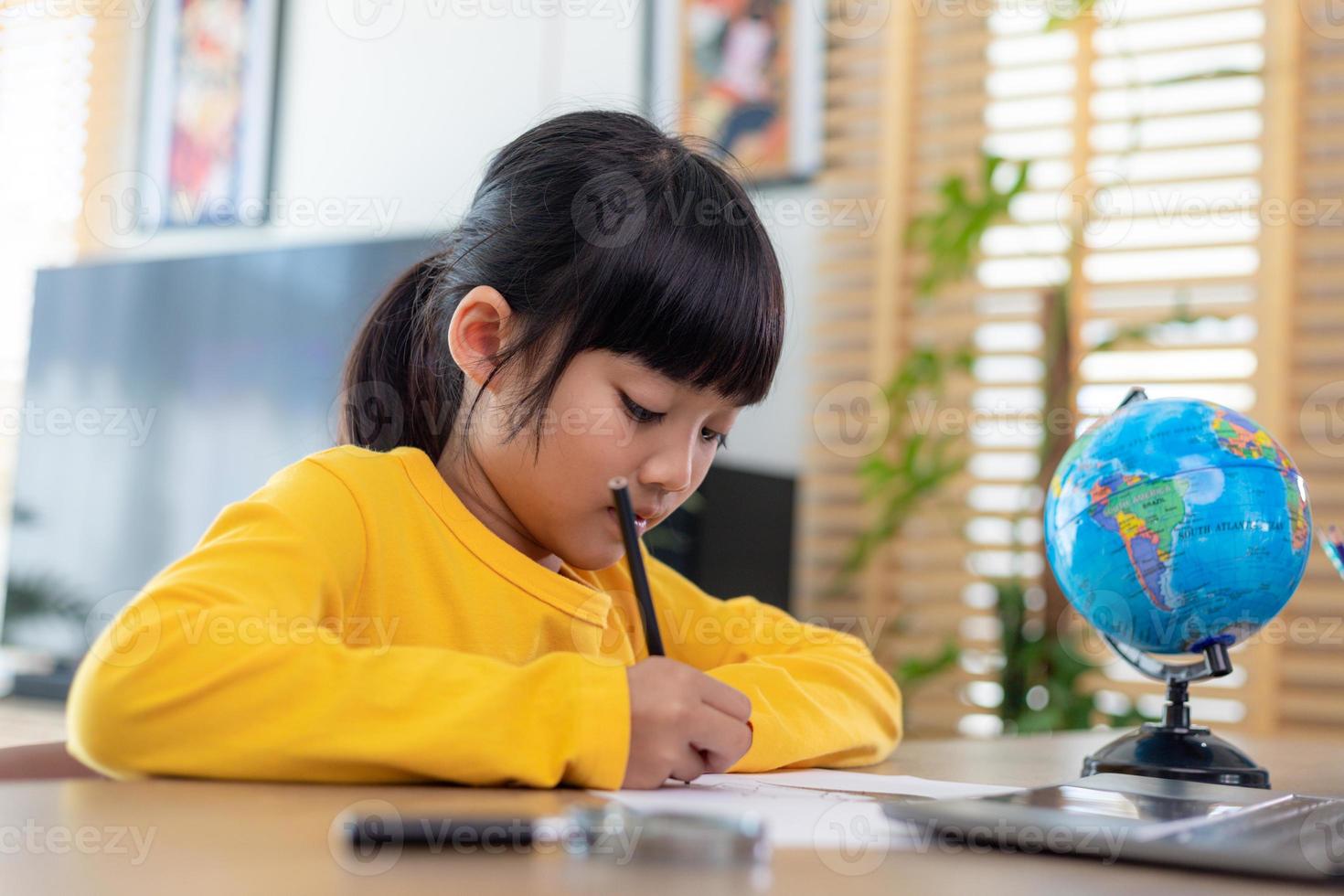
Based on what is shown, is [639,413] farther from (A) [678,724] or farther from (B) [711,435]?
(A) [678,724]

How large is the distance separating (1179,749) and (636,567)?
42 centimetres

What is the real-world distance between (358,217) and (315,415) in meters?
0.69

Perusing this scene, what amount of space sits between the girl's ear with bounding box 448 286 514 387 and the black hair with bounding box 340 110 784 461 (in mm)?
11

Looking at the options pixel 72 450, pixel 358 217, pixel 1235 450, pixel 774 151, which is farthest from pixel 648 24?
pixel 1235 450

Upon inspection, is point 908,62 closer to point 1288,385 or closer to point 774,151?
point 774,151

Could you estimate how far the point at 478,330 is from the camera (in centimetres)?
100

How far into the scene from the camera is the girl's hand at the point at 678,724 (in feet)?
2.08

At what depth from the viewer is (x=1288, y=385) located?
2439 mm

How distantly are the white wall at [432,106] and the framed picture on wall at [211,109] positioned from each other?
0.17 ft

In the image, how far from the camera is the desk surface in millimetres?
383

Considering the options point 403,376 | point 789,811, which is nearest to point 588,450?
point 403,376

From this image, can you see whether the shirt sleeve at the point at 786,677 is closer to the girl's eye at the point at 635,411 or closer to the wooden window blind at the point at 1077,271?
the girl's eye at the point at 635,411

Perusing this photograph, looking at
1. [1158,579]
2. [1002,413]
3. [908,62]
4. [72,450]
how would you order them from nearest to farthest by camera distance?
[1158,579]
[1002,413]
[908,62]
[72,450]

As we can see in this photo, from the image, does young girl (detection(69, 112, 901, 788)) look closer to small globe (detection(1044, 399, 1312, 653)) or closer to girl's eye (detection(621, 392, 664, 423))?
girl's eye (detection(621, 392, 664, 423))
